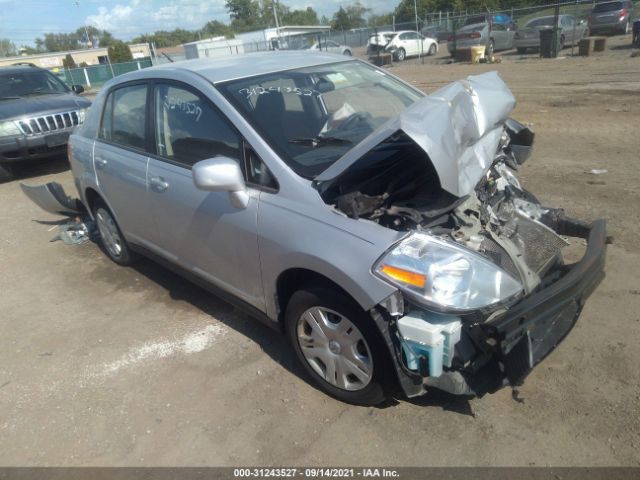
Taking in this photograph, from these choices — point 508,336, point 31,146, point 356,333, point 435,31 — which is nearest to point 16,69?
point 31,146

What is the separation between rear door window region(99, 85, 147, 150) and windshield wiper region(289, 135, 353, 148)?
1487 mm

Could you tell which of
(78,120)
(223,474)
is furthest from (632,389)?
(78,120)

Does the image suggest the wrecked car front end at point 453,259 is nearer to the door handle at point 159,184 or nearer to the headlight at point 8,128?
the door handle at point 159,184

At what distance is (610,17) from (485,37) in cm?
584

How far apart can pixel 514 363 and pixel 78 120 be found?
29.7 feet

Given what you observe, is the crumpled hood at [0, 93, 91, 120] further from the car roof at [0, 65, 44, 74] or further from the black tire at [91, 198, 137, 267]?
the black tire at [91, 198, 137, 267]

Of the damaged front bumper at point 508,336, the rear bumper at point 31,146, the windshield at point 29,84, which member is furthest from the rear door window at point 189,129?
the windshield at point 29,84

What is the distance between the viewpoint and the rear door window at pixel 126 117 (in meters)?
3.88

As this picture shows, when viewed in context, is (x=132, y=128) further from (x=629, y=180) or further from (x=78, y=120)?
(x=78, y=120)

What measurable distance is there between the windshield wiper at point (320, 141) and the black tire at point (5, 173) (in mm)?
8292

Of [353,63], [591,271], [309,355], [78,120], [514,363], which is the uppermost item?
[353,63]

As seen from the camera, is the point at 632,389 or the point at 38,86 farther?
the point at 38,86

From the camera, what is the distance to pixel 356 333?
2.56 meters

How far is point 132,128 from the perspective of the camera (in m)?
4.04
